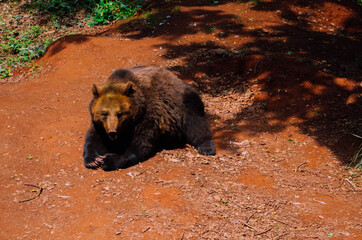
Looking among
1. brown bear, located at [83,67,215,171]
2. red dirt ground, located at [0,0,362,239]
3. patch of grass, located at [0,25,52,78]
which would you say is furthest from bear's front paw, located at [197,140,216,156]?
patch of grass, located at [0,25,52,78]

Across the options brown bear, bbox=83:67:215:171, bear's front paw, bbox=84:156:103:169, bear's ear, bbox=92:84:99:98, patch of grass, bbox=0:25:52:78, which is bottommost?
patch of grass, bbox=0:25:52:78

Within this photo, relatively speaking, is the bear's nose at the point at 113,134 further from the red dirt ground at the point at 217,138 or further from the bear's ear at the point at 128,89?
the bear's ear at the point at 128,89

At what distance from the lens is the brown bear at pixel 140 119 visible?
490 cm

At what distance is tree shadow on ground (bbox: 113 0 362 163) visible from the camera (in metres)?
6.29

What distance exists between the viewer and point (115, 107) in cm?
482

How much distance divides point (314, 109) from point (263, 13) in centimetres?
520

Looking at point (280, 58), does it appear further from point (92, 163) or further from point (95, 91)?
point (92, 163)

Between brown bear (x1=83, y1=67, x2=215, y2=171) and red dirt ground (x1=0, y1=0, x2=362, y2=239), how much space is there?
0.76ft

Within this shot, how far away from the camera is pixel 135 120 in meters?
5.11

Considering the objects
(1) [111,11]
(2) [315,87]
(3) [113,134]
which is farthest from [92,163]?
(1) [111,11]

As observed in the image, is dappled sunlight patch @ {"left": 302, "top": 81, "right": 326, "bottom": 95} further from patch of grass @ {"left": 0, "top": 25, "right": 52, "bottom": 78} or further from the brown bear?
patch of grass @ {"left": 0, "top": 25, "right": 52, "bottom": 78}

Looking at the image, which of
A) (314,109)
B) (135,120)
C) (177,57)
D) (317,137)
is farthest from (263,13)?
(135,120)

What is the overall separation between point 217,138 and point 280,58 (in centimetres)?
296

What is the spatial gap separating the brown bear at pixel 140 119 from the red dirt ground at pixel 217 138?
0.23 m
